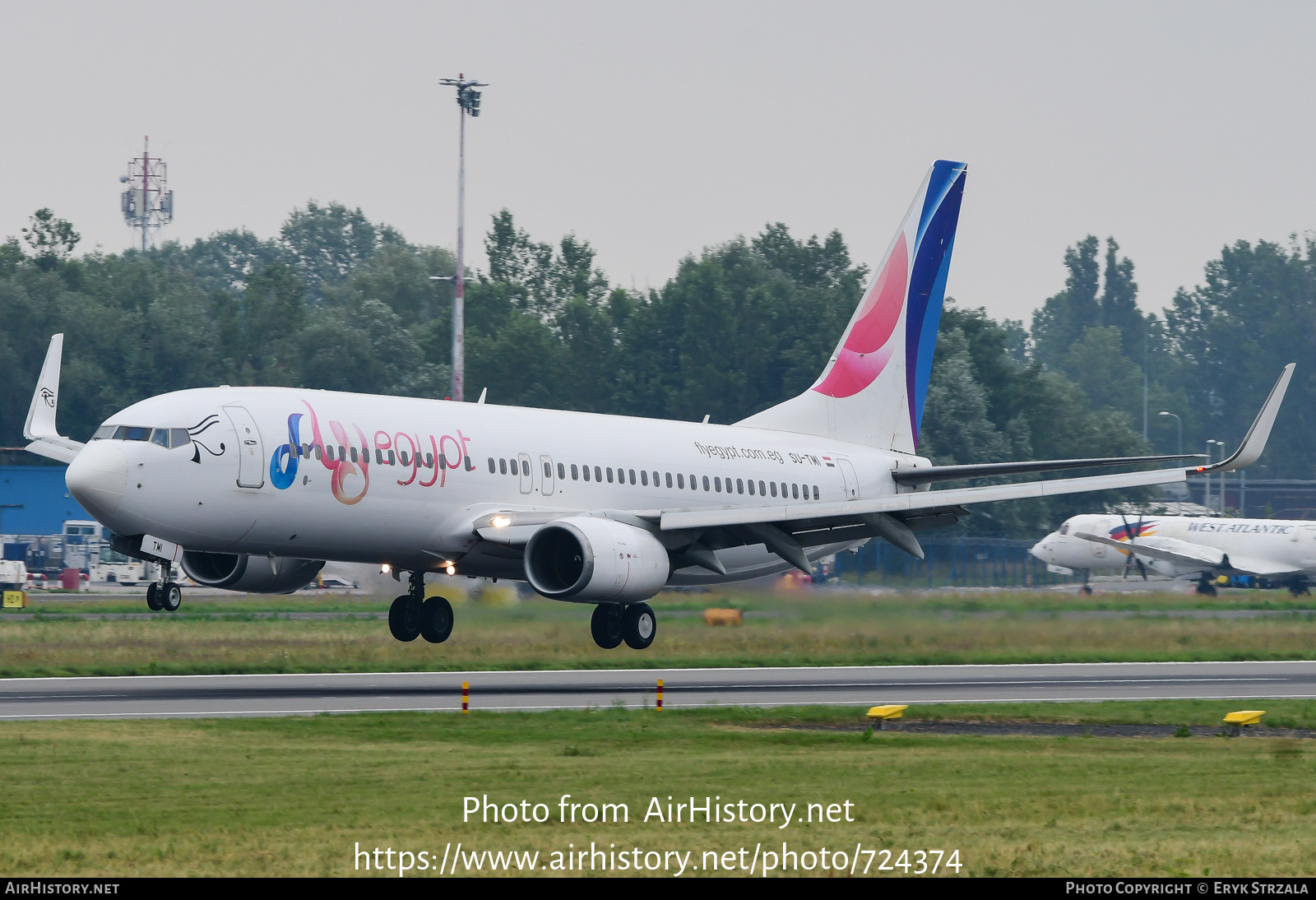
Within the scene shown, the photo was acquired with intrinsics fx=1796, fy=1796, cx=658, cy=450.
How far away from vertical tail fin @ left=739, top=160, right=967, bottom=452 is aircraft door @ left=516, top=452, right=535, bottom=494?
947cm

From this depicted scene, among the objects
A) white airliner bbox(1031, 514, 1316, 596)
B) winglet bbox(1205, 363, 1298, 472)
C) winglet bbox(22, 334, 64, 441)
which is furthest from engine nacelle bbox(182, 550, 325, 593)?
white airliner bbox(1031, 514, 1316, 596)

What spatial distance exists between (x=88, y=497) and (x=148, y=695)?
3438 millimetres

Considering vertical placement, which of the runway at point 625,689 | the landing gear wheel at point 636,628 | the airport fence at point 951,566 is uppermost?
the airport fence at point 951,566

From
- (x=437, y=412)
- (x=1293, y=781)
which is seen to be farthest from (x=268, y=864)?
(x=437, y=412)

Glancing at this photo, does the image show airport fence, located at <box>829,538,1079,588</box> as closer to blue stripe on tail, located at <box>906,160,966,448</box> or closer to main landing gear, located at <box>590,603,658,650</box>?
blue stripe on tail, located at <box>906,160,966,448</box>

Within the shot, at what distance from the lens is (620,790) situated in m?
18.8

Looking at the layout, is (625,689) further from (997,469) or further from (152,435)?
(152,435)

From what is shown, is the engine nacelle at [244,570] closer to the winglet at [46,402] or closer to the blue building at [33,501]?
the winglet at [46,402]

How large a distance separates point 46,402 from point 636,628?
12.4 meters

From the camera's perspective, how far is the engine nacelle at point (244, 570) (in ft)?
113

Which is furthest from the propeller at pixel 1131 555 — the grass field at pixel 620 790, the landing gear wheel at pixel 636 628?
the grass field at pixel 620 790

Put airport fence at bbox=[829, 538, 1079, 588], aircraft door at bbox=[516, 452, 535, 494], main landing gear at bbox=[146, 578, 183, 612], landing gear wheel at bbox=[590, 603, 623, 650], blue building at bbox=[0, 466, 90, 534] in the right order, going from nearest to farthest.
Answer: main landing gear at bbox=[146, 578, 183, 612] < aircraft door at bbox=[516, 452, 535, 494] < landing gear wheel at bbox=[590, 603, 623, 650] < airport fence at bbox=[829, 538, 1079, 588] < blue building at bbox=[0, 466, 90, 534]

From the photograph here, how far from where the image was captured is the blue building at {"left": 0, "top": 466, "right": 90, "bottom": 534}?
3083 inches

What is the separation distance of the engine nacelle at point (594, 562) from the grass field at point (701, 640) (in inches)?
116
